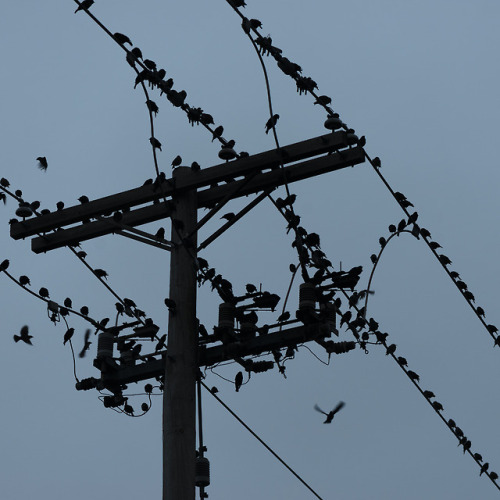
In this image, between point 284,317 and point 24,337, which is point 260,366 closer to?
point 284,317

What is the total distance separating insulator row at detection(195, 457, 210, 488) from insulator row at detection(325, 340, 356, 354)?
57.7 inches

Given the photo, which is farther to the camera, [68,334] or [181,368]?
[68,334]

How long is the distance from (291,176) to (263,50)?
112 centimetres

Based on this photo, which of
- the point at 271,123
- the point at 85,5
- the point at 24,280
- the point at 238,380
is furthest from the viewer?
the point at 24,280

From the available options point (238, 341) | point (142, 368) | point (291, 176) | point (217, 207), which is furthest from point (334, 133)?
point (142, 368)

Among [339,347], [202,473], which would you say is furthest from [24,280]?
[339,347]

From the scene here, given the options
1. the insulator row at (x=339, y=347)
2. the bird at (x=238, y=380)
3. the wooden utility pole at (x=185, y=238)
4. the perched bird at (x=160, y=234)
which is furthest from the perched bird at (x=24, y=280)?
the insulator row at (x=339, y=347)

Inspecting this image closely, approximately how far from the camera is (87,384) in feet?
34.2

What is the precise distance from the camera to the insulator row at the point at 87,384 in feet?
34.0

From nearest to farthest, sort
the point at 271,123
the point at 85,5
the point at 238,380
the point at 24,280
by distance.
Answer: the point at 85,5 → the point at 271,123 → the point at 238,380 → the point at 24,280

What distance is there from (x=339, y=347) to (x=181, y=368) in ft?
4.95

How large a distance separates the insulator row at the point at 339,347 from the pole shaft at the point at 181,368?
122 cm

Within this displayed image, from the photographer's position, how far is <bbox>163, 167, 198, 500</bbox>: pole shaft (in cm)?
901

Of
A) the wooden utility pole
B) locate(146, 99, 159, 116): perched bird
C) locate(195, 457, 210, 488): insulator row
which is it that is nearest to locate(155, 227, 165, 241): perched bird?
the wooden utility pole
